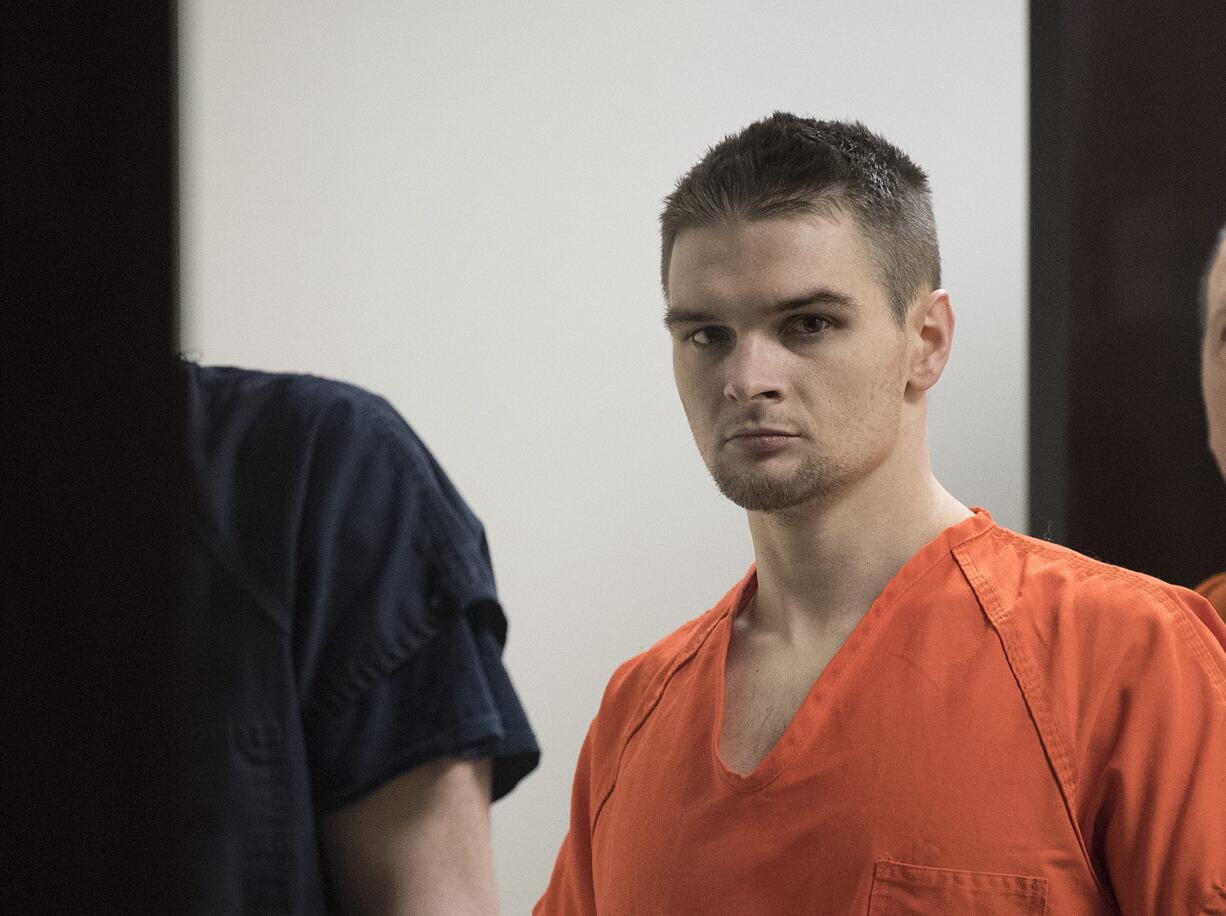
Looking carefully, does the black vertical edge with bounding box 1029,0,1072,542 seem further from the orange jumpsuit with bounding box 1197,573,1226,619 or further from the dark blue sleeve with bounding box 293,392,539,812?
the dark blue sleeve with bounding box 293,392,539,812

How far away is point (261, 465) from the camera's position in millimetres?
494

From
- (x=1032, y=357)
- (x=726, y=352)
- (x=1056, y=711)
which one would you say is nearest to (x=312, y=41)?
(x=726, y=352)

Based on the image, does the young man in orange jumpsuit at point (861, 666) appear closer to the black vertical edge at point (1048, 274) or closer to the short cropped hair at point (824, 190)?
the short cropped hair at point (824, 190)

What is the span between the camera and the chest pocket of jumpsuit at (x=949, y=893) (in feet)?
2.80

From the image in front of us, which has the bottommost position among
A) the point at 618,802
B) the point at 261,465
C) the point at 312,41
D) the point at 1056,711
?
the point at 618,802

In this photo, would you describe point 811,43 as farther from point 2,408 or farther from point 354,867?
point 2,408

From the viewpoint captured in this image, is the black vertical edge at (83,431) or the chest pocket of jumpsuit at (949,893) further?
the chest pocket of jumpsuit at (949,893)

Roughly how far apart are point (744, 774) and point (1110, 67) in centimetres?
85

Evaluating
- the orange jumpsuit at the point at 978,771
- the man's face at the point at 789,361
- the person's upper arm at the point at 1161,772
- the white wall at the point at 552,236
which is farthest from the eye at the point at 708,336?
the person's upper arm at the point at 1161,772

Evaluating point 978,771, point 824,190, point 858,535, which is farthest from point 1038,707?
point 824,190

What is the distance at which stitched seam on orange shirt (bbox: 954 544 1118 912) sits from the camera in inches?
34.1

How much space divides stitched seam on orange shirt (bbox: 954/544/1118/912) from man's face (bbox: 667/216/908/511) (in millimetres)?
128

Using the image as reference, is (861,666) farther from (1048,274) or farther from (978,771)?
(1048,274)

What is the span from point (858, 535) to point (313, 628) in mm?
581
